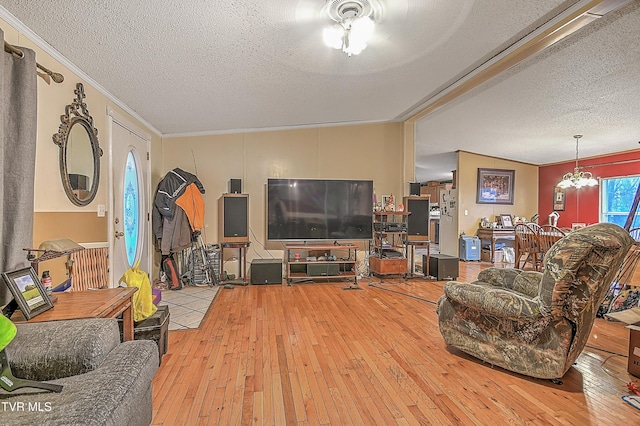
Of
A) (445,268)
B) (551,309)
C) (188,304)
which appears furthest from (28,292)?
(445,268)

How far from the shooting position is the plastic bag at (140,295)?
7.30 feet

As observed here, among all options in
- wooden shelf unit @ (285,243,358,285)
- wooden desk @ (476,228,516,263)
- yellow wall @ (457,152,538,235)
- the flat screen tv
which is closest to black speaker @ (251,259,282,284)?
wooden shelf unit @ (285,243,358,285)

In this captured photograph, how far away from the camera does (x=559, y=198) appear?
7180 mm

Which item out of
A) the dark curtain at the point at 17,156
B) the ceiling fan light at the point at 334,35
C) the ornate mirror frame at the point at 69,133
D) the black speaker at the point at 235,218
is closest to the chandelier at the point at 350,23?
the ceiling fan light at the point at 334,35

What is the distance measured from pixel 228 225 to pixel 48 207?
8.17 feet

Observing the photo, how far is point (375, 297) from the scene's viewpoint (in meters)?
4.06

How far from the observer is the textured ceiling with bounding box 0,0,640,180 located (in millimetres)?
2045

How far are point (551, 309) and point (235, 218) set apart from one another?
152 inches

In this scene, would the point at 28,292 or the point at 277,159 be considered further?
the point at 277,159

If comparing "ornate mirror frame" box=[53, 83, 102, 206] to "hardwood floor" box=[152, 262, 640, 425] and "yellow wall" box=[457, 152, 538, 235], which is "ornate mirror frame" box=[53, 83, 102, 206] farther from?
"yellow wall" box=[457, 152, 538, 235]

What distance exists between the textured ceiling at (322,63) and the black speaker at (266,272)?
215 centimetres

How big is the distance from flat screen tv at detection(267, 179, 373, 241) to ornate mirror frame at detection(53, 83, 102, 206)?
2.34 m

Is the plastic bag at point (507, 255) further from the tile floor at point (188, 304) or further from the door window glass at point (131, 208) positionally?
the door window glass at point (131, 208)

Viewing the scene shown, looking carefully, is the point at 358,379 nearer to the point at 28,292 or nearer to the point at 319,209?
the point at 28,292
